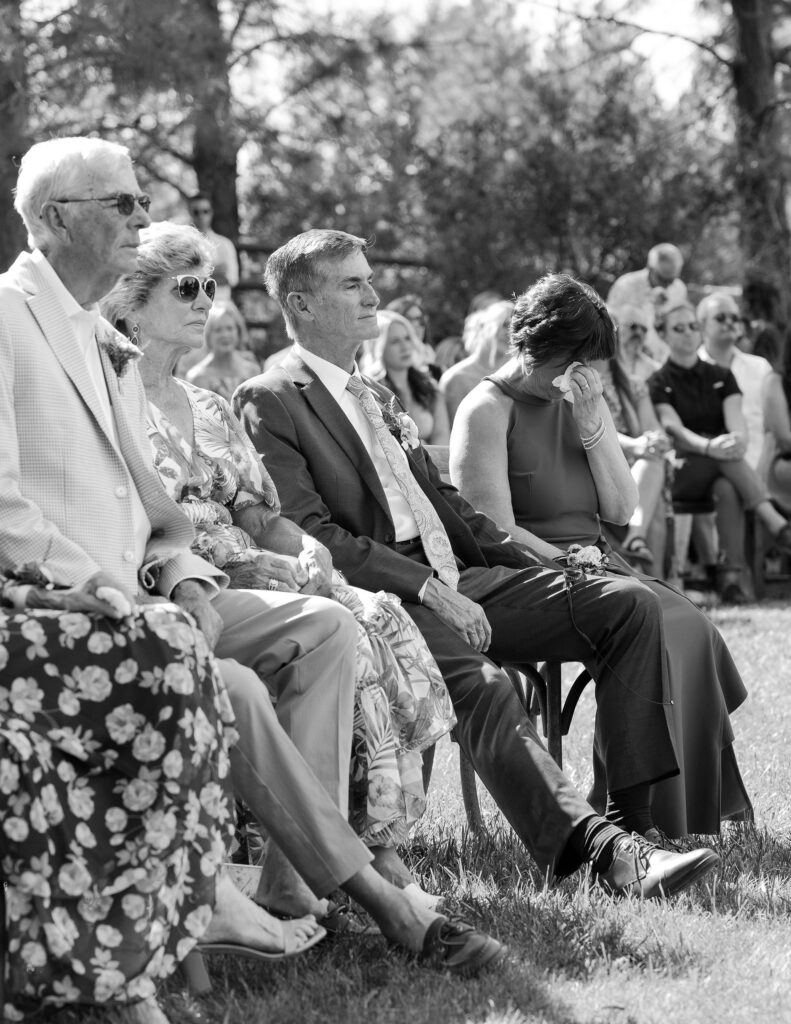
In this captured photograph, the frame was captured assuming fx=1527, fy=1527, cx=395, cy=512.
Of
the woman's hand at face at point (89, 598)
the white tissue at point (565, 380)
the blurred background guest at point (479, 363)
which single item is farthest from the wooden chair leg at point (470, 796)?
the blurred background guest at point (479, 363)

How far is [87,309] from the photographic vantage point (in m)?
3.65

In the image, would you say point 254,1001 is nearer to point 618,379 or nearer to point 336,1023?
point 336,1023

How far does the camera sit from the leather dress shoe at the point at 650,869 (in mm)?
3816

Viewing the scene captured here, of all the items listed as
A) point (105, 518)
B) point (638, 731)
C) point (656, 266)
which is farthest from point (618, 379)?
point (105, 518)

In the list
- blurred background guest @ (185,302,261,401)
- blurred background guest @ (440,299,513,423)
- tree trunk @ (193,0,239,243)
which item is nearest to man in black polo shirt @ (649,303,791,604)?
blurred background guest @ (440,299,513,423)

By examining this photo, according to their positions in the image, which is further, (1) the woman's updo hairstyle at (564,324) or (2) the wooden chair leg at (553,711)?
(1) the woman's updo hairstyle at (564,324)

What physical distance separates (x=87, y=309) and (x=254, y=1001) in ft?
5.36

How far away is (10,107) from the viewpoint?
10.8m

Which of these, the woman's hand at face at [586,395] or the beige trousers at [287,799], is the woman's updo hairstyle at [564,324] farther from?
the beige trousers at [287,799]

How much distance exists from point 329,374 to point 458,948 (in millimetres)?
1949

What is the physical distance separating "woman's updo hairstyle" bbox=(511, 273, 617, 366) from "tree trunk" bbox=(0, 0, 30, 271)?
6602 mm

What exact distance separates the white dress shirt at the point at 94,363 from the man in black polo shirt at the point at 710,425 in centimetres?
695

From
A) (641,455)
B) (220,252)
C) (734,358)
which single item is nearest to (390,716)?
(641,455)

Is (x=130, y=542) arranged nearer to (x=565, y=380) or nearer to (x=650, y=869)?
(x=650, y=869)
